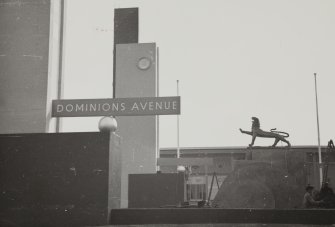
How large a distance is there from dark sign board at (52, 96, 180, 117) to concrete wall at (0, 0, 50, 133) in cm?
95

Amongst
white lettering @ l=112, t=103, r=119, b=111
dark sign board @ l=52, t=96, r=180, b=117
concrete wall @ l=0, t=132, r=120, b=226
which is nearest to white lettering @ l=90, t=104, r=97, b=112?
dark sign board @ l=52, t=96, r=180, b=117

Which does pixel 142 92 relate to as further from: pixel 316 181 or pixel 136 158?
pixel 316 181

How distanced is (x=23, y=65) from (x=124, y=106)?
277 cm

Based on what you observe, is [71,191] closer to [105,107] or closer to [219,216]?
[219,216]

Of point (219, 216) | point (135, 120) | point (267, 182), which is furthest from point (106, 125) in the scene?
point (135, 120)

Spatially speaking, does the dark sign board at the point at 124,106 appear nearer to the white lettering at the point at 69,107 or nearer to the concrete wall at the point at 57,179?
the white lettering at the point at 69,107

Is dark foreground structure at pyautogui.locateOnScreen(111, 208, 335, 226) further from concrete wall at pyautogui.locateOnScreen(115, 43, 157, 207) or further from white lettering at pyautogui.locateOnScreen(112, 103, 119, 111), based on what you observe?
concrete wall at pyautogui.locateOnScreen(115, 43, 157, 207)

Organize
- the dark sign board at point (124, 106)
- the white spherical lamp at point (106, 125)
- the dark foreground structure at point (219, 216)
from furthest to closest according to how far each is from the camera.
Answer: the dark sign board at point (124, 106) < the white spherical lamp at point (106, 125) < the dark foreground structure at point (219, 216)

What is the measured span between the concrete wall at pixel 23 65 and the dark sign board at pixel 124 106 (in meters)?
0.95

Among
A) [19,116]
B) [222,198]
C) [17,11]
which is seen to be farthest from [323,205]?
[17,11]

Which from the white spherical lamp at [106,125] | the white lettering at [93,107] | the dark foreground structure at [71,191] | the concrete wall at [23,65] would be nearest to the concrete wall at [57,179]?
the dark foreground structure at [71,191]

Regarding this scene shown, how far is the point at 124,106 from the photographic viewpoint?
32.0ft

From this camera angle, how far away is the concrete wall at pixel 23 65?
10.4 meters

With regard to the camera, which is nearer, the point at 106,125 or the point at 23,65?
the point at 106,125
